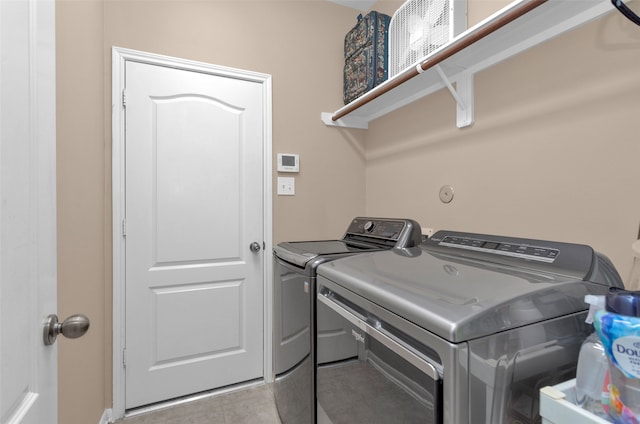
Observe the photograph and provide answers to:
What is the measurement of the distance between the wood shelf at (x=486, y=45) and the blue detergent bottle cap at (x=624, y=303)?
93cm

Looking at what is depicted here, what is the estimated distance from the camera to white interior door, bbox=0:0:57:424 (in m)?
0.50

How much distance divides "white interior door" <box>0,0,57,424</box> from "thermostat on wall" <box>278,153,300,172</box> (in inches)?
61.2

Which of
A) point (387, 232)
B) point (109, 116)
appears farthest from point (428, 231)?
point (109, 116)

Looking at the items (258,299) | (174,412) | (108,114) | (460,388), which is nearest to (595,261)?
(460,388)

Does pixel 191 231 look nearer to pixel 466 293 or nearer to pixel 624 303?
pixel 466 293

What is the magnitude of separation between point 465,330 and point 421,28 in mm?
1500

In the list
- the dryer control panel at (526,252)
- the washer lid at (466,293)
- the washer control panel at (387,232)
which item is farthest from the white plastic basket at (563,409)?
the washer control panel at (387,232)

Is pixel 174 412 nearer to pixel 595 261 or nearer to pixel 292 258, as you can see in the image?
pixel 292 258

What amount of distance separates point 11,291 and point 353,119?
2219 mm

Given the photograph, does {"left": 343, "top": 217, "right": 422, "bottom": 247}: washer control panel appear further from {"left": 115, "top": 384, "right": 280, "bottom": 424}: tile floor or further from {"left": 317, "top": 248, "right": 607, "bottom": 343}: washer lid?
{"left": 115, "top": 384, "right": 280, "bottom": 424}: tile floor

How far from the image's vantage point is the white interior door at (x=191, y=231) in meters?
1.89

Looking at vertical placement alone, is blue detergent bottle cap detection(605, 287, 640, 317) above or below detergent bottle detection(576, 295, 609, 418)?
above

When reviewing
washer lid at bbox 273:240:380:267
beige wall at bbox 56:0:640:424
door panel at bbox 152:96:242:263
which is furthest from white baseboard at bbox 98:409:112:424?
washer lid at bbox 273:240:380:267

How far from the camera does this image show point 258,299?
7.08 feet
